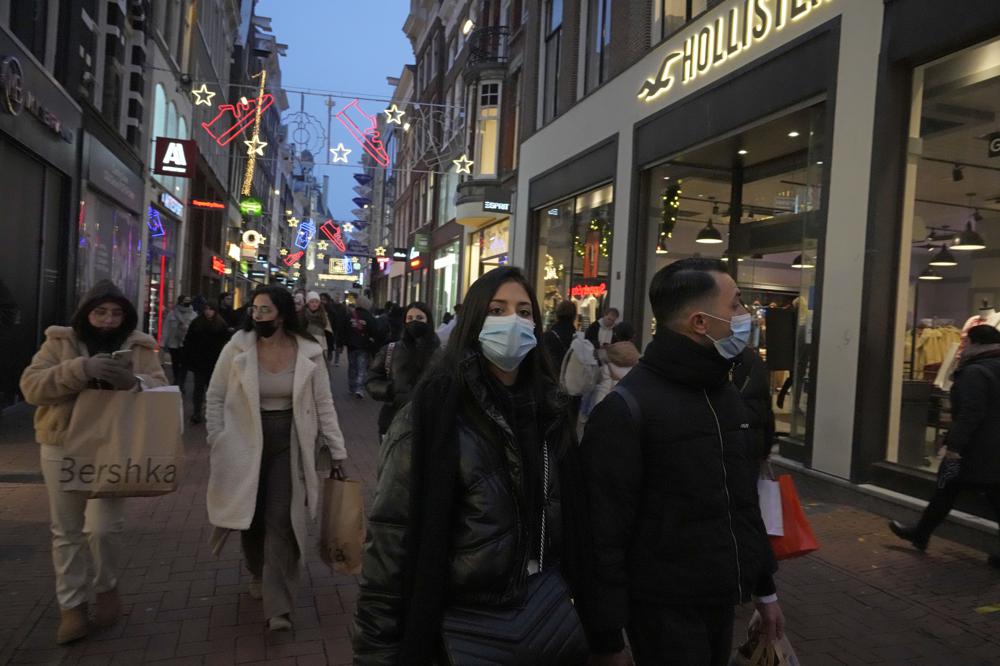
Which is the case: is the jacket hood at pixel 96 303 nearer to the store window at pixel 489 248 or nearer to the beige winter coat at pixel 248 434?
the beige winter coat at pixel 248 434

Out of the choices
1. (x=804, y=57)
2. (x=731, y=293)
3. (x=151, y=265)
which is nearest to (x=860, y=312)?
(x=804, y=57)

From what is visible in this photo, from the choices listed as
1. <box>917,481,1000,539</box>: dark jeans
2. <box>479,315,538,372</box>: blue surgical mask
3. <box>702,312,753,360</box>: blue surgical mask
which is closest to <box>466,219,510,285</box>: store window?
<box>917,481,1000,539</box>: dark jeans

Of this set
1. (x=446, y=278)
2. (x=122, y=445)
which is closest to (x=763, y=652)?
(x=122, y=445)

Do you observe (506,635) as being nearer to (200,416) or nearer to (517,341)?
(517,341)

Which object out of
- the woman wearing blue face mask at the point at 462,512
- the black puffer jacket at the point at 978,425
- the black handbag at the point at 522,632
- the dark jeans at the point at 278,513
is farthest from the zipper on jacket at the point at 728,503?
the black puffer jacket at the point at 978,425

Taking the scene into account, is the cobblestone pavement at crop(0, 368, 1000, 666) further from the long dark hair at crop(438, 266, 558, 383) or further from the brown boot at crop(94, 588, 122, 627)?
the long dark hair at crop(438, 266, 558, 383)

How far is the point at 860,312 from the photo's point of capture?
746 cm

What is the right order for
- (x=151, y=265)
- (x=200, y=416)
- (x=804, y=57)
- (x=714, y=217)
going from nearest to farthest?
(x=804, y=57), (x=200, y=416), (x=714, y=217), (x=151, y=265)

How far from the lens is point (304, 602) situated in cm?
472

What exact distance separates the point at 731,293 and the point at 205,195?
32614 millimetres

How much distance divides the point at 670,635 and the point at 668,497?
16.0 inches

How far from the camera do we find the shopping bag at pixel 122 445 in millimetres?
3916

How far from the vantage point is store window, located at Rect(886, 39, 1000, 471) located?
7336 millimetres

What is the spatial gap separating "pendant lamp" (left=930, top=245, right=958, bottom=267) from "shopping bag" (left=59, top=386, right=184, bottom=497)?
27.5ft
